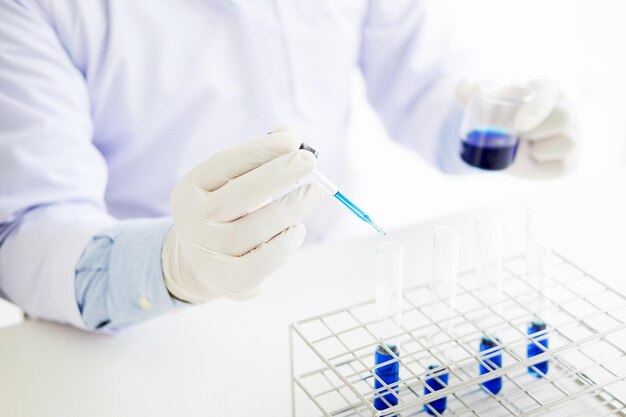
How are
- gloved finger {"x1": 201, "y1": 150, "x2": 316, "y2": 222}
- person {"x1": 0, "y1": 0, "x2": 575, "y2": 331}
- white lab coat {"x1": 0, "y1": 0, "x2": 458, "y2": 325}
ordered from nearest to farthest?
1. gloved finger {"x1": 201, "y1": 150, "x2": 316, "y2": 222}
2. person {"x1": 0, "y1": 0, "x2": 575, "y2": 331}
3. white lab coat {"x1": 0, "y1": 0, "x2": 458, "y2": 325}

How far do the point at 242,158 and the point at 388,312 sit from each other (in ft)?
1.06

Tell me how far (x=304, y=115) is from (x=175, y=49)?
395 mm

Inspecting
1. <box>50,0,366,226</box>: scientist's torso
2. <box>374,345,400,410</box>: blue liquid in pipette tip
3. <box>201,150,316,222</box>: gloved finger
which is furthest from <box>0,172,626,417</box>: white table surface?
<box>50,0,366,226</box>: scientist's torso

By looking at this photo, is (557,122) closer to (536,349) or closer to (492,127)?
(492,127)

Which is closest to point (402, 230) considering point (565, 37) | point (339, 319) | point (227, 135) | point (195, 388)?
point (339, 319)

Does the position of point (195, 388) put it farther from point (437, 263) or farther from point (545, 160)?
point (545, 160)

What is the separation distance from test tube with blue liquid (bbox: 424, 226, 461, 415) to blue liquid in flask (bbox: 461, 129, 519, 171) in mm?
602

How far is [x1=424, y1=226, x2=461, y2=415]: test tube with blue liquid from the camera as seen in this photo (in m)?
1.20

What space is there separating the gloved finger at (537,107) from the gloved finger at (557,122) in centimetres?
4

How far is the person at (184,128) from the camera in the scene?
127cm

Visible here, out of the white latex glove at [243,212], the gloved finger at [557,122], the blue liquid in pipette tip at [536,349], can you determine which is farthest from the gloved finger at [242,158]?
the gloved finger at [557,122]

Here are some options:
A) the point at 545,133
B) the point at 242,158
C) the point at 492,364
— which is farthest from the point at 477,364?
the point at 545,133

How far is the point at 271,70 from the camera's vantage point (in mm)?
1974

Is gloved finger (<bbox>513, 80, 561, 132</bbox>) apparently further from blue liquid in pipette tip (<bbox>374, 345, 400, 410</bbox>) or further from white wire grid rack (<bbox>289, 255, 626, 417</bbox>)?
blue liquid in pipette tip (<bbox>374, 345, 400, 410</bbox>)
